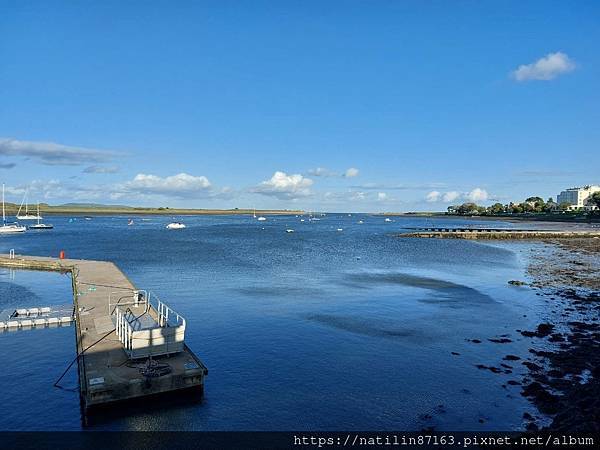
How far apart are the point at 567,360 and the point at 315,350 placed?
12688 millimetres

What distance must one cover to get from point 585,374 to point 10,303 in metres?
38.0

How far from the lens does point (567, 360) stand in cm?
2236

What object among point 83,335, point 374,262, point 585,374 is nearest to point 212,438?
point 83,335

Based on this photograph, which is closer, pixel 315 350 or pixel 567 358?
pixel 567 358

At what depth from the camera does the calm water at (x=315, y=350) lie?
667 inches

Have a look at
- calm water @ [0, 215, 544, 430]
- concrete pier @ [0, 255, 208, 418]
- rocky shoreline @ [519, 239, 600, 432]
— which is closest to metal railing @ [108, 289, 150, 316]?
concrete pier @ [0, 255, 208, 418]

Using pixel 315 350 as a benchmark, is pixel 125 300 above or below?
above

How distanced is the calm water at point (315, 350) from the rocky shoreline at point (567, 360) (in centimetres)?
98

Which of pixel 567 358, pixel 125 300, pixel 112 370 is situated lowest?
pixel 567 358

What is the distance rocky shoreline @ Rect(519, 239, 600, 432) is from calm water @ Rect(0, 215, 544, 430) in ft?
3.23

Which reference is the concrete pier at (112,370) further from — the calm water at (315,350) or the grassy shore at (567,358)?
the grassy shore at (567,358)

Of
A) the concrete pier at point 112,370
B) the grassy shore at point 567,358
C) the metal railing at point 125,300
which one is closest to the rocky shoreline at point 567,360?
the grassy shore at point 567,358

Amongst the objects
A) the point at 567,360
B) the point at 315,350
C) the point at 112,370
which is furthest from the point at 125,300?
the point at 567,360

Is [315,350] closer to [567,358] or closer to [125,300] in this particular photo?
[567,358]
